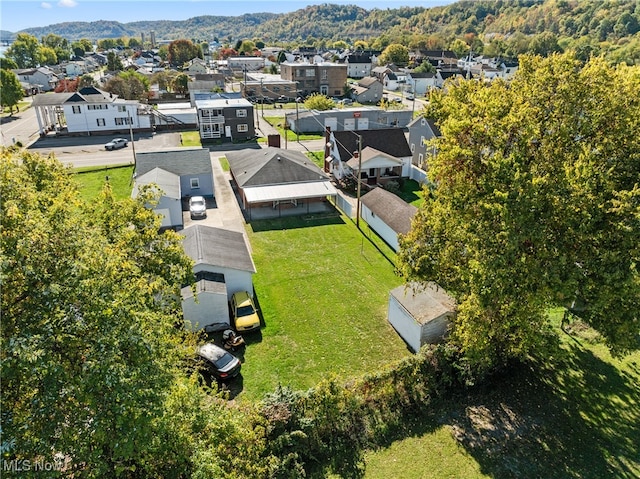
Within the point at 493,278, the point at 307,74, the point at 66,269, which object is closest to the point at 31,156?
the point at 66,269

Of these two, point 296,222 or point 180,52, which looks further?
point 180,52

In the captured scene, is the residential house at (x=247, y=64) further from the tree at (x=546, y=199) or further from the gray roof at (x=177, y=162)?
the tree at (x=546, y=199)

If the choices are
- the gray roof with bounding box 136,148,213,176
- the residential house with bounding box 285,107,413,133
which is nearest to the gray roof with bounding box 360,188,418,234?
the gray roof with bounding box 136,148,213,176

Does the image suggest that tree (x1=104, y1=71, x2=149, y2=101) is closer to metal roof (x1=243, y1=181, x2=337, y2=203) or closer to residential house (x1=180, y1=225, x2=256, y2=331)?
metal roof (x1=243, y1=181, x2=337, y2=203)

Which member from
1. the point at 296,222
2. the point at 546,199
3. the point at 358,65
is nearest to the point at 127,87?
the point at 296,222

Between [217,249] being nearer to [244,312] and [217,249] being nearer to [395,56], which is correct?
[244,312]

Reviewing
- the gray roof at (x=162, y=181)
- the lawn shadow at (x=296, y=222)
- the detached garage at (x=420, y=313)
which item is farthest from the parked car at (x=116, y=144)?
the detached garage at (x=420, y=313)
